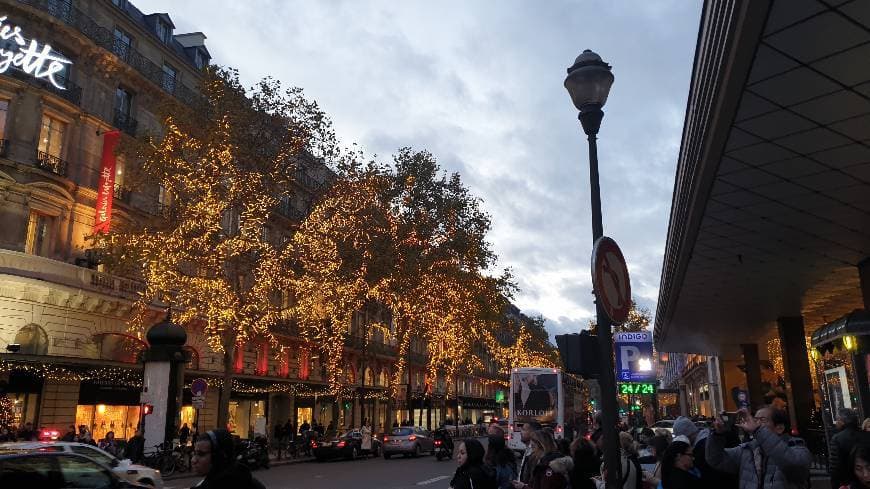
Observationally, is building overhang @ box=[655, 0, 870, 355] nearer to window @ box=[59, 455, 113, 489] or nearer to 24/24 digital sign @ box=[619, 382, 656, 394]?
24/24 digital sign @ box=[619, 382, 656, 394]

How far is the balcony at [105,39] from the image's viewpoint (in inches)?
1049

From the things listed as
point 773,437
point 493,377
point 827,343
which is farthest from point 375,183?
point 493,377

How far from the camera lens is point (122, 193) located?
1171 inches

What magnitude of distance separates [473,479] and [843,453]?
3181 millimetres

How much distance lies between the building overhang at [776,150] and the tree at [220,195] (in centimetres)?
1567

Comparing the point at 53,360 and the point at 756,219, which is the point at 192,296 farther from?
the point at 756,219

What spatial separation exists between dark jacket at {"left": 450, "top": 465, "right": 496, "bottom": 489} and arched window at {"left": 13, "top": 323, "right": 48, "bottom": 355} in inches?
946

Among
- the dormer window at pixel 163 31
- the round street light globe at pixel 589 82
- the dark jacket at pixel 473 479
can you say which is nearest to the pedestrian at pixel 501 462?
the dark jacket at pixel 473 479

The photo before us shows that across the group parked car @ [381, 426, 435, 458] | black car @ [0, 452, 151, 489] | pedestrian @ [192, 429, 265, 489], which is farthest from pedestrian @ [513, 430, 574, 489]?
parked car @ [381, 426, 435, 458]

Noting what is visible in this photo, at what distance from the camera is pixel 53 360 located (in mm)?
23562

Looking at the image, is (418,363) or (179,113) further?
(418,363)

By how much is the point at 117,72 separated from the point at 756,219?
90.7ft

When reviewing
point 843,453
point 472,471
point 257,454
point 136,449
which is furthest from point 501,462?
point 257,454

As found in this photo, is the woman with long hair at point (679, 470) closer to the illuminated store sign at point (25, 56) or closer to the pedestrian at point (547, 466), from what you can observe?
the pedestrian at point (547, 466)
